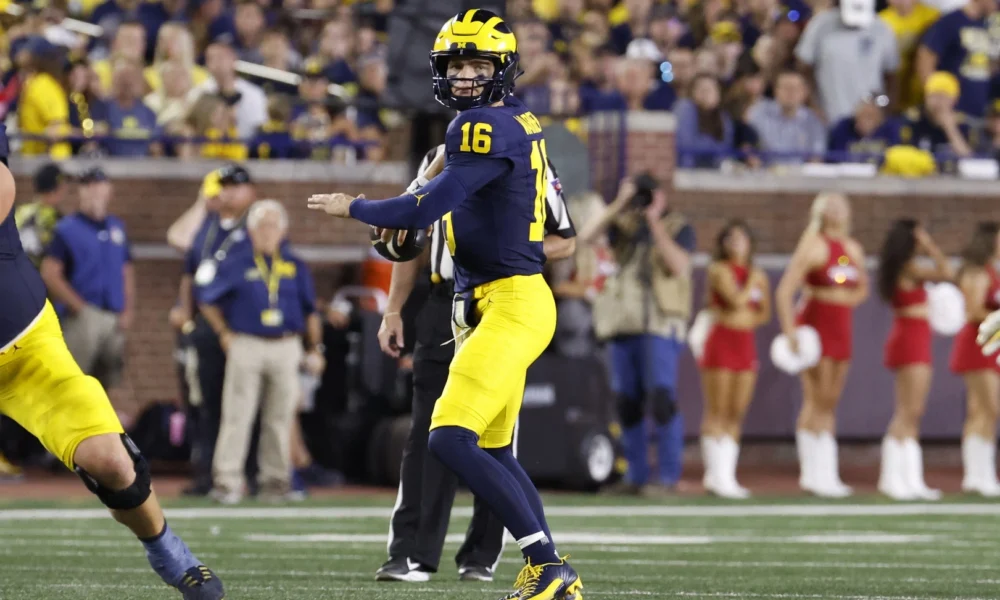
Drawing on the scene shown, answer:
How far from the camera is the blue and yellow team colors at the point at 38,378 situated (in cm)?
596

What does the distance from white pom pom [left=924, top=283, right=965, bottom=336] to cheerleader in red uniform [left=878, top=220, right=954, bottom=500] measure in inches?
4.8

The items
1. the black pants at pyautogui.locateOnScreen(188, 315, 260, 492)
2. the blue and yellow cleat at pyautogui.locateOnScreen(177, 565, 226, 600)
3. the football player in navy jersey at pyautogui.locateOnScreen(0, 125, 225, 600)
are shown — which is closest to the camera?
the football player in navy jersey at pyautogui.locateOnScreen(0, 125, 225, 600)

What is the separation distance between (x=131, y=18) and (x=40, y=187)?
374 centimetres

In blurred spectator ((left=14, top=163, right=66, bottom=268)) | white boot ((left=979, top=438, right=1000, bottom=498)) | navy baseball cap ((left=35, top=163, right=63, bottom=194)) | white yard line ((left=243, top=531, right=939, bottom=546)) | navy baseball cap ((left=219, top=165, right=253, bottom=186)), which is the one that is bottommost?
white boot ((left=979, top=438, right=1000, bottom=498))

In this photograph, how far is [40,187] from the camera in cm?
1420

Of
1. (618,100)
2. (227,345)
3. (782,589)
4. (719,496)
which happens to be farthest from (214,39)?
(782,589)

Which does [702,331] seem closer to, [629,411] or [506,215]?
[629,411]

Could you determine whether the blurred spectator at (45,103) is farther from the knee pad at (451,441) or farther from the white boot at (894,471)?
the knee pad at (451,441)

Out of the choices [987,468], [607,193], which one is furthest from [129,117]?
[987,468]

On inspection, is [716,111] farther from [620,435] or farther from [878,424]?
[620,435]

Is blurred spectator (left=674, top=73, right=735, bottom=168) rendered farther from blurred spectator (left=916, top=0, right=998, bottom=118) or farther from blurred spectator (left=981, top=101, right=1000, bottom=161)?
blurred spectator (left=981, top=101, right=1000, bottom=161)

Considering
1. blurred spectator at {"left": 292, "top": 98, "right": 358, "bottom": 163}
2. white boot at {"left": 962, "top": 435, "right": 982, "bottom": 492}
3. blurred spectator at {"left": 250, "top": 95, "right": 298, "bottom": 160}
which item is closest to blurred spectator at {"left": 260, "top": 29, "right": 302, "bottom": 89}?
blurred spectator at {"left": 292, "top": 98, "right": 358, "bottom": 163}

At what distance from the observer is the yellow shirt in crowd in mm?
15766

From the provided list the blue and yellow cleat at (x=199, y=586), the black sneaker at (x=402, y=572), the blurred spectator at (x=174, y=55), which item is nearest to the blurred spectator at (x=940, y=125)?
the blurred spectator at (x=174, y=55)
